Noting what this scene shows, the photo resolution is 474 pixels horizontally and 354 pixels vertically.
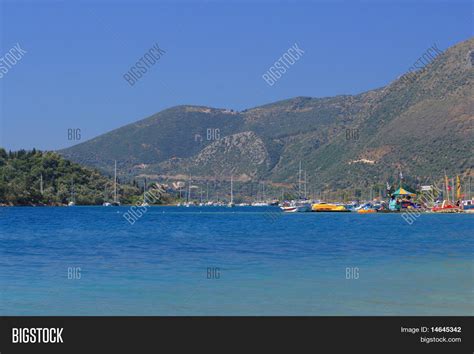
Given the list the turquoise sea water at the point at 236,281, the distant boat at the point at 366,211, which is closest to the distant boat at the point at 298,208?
the distant boat at the point at 366,211

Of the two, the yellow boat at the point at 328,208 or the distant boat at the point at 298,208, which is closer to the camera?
the yellow boat at the point at 328,208

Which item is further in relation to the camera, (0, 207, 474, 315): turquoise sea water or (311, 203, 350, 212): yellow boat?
(311, 203, 350, 212): yellow boat

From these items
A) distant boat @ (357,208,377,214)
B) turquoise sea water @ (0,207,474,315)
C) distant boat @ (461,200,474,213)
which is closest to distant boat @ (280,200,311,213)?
distant boat @ (357,208,377,214)

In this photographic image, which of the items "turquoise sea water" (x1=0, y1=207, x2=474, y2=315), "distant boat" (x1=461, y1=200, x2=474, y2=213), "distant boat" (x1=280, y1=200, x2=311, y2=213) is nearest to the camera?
"turquoise sea water" (x1=0, y1=207, x2=474, y2=315)

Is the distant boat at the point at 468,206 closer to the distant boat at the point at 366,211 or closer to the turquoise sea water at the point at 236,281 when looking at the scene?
the distant boat at the point at 366,211

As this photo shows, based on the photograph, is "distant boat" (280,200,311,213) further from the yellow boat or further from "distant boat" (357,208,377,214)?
"distant boat" (357,208,377,214)

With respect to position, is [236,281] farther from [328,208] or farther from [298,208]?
[298,208]

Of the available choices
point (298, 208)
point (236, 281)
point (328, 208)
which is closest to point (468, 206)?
point (328, 208)

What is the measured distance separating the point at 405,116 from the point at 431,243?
136717 mm

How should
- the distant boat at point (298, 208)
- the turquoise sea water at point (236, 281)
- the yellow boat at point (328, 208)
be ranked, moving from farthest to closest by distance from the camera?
1. the distant boat at point (298, 208)
2. the yellow boat at point (328, 208)
3. the turquoise sea water at point (236, 281)

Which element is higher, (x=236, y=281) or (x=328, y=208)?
(x=328, y=208)

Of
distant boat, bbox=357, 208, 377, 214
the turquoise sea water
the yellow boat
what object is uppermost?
the yellow boat
